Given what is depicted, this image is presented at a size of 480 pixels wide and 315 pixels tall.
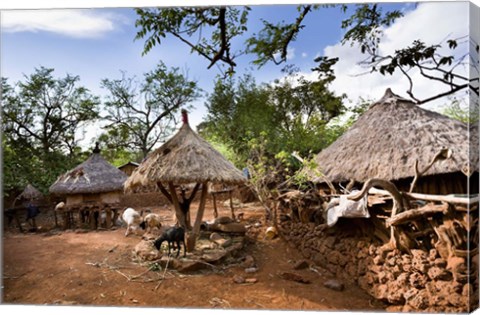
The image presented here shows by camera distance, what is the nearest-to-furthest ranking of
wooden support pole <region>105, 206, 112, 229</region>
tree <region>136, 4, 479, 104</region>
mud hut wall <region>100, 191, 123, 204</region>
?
tree <region>136, 4, 479, 104</region>
wooden support pole <region>105, 206, 112, 229</region>
mud hut wall <region>100, 191, 123, 204</region>

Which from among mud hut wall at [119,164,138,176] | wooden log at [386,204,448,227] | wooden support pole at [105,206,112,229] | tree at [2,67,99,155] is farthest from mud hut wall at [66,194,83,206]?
wooden log at [386,204,448,227]

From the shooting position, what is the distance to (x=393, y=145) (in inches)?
162

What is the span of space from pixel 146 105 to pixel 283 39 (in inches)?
64.3

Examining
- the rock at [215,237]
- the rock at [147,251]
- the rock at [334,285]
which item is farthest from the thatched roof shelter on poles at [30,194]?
the rock at [334,285]

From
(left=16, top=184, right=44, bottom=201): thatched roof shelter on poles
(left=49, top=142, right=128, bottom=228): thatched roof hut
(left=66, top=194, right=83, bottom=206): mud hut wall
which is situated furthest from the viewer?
(left=66, top=194, right=83, bottom=206): mud hut wall

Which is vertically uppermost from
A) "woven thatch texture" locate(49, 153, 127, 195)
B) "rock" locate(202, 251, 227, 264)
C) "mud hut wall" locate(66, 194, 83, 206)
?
"woven thatch texture" locate(49, 153, 127, 195)

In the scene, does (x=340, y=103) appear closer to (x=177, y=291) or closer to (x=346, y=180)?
(x=346, y=180)

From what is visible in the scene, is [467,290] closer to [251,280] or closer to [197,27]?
[251,280]

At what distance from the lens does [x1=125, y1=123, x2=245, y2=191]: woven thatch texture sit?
4.37 m

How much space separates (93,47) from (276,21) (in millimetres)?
1873

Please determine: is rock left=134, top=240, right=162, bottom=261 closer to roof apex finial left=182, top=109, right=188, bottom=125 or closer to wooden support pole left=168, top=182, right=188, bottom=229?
wooden support pole left=168, top=182, right=188, bottom=229

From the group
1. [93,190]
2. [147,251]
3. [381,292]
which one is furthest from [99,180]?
[381,292]

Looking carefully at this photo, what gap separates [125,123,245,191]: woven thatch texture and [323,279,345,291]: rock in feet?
5.66

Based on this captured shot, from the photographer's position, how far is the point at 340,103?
11.9 feet
